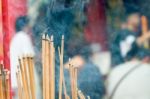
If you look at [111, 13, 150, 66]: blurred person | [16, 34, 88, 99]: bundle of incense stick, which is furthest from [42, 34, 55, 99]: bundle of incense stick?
[111, 13, 150, 66]: blurred person

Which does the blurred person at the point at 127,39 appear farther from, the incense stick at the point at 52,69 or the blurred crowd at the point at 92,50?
the incense stick at the point at 52,69

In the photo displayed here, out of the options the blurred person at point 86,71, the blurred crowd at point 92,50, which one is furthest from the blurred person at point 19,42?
the blurred person at point 86,71

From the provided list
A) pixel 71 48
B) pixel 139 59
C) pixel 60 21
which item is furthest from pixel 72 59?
pixel 139 59

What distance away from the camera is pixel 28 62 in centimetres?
179

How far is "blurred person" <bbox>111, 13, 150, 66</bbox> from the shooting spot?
1.76m

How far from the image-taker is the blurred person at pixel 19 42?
1.79 meters

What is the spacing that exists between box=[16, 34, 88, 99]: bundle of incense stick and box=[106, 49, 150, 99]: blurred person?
5.8 inches

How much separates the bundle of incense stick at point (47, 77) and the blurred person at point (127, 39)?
0.19 m

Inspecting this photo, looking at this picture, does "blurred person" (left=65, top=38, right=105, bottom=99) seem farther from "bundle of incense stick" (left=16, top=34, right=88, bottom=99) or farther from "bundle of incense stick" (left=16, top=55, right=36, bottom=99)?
"bundle of incense stick" (left=16, top=55, right=36, bottom=99)

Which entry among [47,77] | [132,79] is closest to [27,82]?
[47,77]

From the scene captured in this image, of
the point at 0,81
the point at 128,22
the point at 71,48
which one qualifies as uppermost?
the point at 128,22

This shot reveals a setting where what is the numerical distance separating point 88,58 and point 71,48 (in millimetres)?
87

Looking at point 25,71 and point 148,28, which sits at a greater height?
point 148,28

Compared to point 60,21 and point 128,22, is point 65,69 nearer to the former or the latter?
point 60,21
